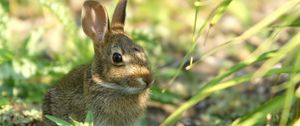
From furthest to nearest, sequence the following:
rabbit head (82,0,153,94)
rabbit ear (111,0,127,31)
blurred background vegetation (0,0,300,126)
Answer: rabbit ear (111,0,127,31) < rabbit head (82,0,153,94) < blurred background vegetation (0,0,300,126)

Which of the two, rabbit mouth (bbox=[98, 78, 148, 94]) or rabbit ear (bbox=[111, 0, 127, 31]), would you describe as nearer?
rabbit mouth (bbox=[98, 78, 148, 94])

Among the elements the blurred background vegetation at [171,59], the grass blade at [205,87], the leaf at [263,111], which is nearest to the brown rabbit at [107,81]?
the blurred background vegetation at [171,59]

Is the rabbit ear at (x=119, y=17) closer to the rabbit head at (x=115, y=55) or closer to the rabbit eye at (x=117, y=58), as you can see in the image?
the rabbit head at (x=115, y=55)

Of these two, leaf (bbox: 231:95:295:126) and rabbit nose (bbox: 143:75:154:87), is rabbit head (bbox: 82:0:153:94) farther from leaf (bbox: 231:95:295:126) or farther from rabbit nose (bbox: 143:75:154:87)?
leaf (bbox: 231:95:295:126)

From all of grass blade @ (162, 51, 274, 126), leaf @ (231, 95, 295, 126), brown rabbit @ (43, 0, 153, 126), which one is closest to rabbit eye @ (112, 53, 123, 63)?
brown rabbit @ (43, 0, 153, 126)

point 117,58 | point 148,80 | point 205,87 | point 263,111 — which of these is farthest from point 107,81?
point 263,111

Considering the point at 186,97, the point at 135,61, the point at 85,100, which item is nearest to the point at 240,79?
the point at 135,61

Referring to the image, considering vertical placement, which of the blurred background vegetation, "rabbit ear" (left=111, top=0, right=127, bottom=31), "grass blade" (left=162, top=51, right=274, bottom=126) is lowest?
the blurred background vegetation

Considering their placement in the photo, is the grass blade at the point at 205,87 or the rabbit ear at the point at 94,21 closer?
the grass blade at the point at 205,87
